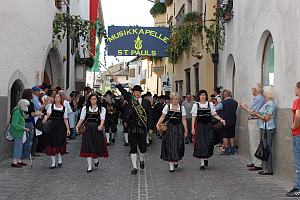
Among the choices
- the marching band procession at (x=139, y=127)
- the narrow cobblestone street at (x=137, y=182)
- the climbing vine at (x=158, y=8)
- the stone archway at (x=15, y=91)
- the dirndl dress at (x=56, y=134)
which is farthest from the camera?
the climbing vine at (x=158, y=8)

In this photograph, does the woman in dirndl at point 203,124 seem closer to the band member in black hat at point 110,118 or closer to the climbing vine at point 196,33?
the climbing vine at point 196,33

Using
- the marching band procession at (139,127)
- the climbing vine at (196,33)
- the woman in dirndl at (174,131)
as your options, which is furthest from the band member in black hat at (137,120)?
the climbing vine at (196,33)

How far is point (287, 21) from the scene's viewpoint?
29.4ft

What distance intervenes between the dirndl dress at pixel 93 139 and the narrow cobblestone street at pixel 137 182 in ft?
1.29

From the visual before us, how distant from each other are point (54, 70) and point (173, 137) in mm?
9767

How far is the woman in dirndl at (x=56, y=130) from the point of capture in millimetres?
10344

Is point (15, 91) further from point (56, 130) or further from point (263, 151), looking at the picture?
point (263, 151)

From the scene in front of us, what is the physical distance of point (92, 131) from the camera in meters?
A: 10.0

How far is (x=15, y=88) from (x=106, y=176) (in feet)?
14.9

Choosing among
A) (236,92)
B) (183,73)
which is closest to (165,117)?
(236,92)

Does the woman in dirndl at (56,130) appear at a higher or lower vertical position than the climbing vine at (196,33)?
lower

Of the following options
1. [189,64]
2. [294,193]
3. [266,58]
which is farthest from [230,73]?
[294,193]

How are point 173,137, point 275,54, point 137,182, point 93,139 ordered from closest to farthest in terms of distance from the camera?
point 137,182
point 275,54
point 93,139
point 173,137

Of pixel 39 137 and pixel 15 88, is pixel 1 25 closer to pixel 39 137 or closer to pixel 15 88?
pixel 15 88
